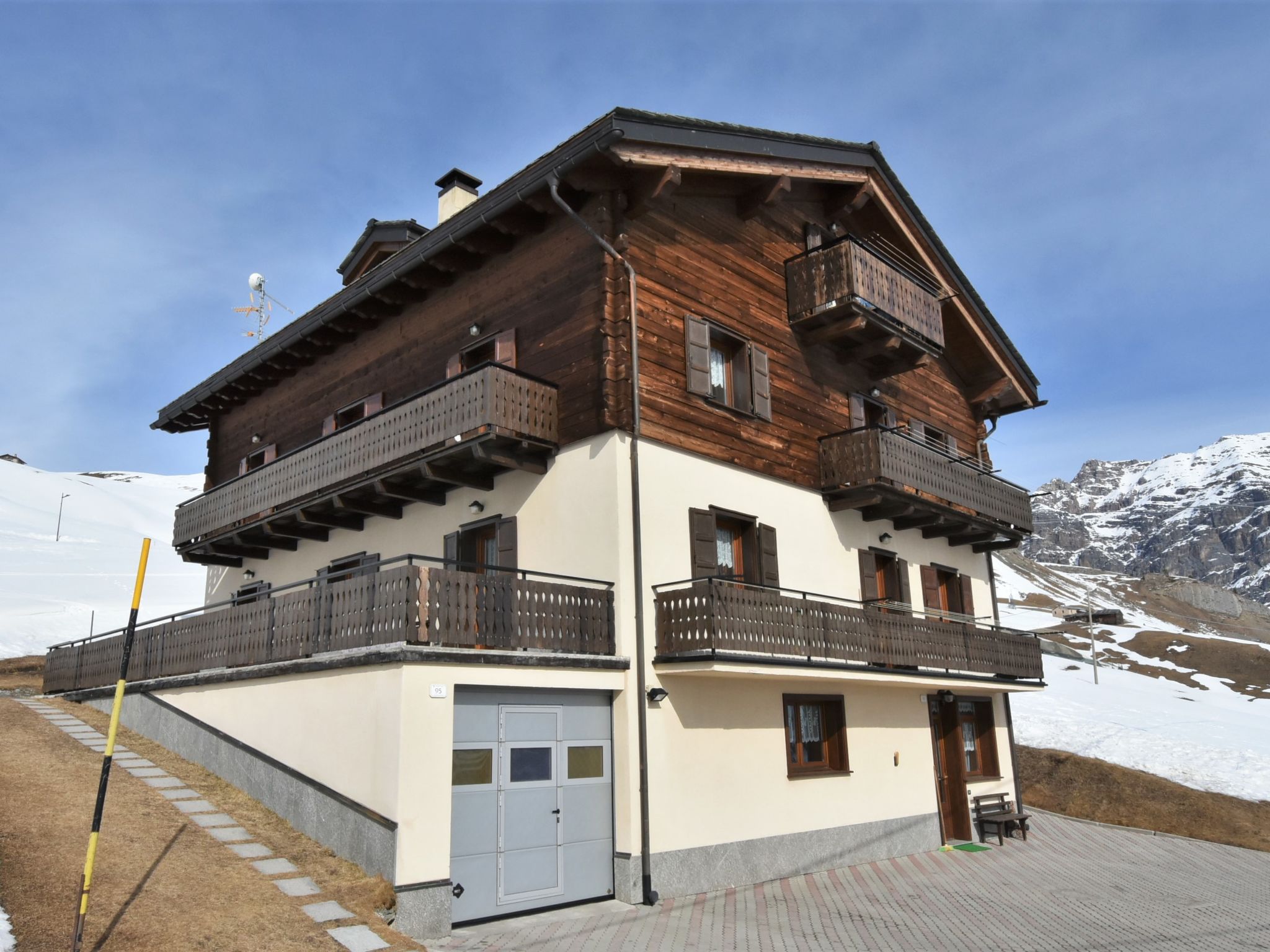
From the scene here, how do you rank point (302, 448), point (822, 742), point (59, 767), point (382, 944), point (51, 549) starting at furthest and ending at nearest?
point (51, 549) < point (302, 448) < point (822, 742) < point (59, 767) < point (382, 944)

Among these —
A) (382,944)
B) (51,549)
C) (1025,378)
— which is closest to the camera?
(382,944)

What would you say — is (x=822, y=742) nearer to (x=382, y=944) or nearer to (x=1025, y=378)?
(x=382, y=944)

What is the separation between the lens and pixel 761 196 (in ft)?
52.9

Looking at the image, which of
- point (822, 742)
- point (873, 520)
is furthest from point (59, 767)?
point (873, 520)

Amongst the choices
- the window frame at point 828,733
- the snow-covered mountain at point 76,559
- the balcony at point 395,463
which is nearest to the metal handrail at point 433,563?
the balcony at point 395,463

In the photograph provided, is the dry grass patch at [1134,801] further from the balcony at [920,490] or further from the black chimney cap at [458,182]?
the black chimney cap at [458,182]

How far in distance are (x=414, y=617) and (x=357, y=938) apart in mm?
3266

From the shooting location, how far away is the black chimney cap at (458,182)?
20.4m

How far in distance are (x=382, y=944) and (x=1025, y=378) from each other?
19743 millimetres

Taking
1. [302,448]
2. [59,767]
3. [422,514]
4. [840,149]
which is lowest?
[59,767]

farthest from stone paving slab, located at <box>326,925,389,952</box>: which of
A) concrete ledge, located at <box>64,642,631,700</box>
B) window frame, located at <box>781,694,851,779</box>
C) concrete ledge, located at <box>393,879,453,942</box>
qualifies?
window frame, located at <box>781,694,851,779</box>

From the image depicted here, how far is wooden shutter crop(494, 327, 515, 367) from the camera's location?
14.9m

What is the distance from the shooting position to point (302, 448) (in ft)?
54.5

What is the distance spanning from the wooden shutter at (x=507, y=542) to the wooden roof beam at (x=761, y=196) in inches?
265
